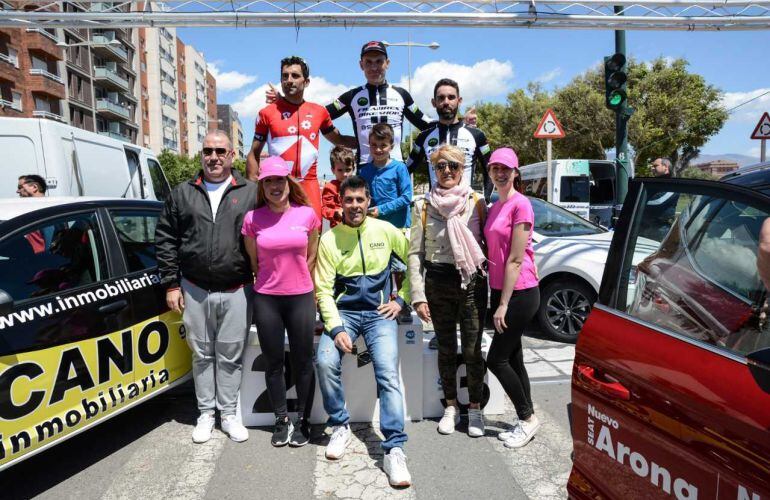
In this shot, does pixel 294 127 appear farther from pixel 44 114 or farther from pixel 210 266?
pixel 44 114

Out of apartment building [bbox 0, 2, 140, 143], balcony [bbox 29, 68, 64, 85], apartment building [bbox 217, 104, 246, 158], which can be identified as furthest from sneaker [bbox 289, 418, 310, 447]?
apartment building [bbox 217, 104, 246, 158]

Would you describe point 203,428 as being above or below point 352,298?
below

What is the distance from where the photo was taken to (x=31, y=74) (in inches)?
→ 1362

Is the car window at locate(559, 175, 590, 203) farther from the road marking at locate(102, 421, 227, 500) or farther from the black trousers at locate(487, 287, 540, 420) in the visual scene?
the road marking at locate(102, 421, 227, 500)

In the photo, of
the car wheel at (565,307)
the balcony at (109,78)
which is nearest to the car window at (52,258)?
the car wheel at (565,307)

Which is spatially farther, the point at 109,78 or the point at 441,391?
the point at 109,78

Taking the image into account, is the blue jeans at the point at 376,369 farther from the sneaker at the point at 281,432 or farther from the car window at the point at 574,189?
the car window at the point at 574,189

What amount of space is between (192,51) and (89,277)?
80.2 meters

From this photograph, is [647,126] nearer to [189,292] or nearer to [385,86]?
[385,86]

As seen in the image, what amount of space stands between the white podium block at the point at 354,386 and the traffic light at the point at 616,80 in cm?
634

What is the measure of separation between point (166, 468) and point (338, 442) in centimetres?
108

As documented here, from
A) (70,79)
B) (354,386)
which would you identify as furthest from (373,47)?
(70,79)

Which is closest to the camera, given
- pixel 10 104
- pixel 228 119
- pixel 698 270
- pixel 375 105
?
pixel 698 270

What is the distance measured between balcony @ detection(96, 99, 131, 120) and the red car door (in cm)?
5023
